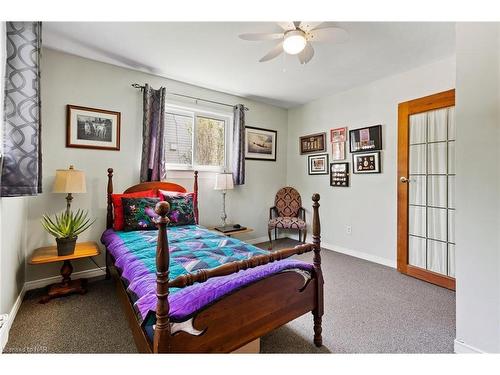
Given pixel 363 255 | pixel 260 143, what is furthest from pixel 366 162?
pixel 260 143

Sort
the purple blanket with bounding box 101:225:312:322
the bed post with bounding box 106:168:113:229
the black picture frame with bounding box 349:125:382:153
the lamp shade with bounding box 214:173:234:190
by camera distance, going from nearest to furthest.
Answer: the purple blanket with bounding box 101:225:312:322
the bed post with bounding box 106:168:113:229
the black picture frame with bounding box 349:125:382:153
the lamp shade with bounding box 214:173:234:190

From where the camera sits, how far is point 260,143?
422 cm

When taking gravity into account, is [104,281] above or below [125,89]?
below

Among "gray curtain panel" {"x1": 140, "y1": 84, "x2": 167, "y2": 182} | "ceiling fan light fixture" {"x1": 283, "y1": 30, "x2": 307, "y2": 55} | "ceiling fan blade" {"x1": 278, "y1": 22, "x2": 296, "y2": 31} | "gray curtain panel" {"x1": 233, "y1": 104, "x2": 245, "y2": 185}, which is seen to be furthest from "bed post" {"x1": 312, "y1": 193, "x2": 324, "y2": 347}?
"gray curtain panel" {"x1": 233, "y1": 104, "x2": 245, "y2": 185}

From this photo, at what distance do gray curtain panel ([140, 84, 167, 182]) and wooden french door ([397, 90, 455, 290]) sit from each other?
299 centimetres

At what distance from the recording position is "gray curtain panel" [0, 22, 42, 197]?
1.50 metres

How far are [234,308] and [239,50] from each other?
7.89ft

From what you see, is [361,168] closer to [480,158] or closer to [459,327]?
[480,158]

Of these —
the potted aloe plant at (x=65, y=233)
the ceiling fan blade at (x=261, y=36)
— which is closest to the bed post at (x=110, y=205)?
the potted aloe plant at (x=65, y=233)

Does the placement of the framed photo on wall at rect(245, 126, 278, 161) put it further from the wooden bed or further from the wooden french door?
the wooden bed

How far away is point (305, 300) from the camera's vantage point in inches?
60.2

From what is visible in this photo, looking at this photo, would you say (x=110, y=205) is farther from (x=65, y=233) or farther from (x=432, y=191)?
(x=432, y=191)
